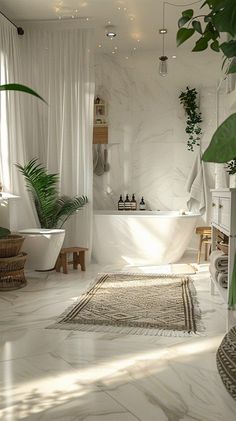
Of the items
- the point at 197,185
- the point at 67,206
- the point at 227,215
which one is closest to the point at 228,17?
the point at 227,215

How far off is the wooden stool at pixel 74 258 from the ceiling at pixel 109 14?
266cm

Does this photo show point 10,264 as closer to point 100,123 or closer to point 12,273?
point 12,273

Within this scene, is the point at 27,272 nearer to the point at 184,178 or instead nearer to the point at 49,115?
the point at 49,115

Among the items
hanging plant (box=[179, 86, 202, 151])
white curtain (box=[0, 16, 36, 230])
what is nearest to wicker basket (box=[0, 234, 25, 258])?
white curtain (box=[0, 16, 36, 230])

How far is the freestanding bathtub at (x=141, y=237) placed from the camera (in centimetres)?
487

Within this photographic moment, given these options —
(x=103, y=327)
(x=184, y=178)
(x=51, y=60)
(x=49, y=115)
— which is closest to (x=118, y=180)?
(x=184, y=178)

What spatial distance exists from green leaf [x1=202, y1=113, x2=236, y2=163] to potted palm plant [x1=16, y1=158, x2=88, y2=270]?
12.1 feet

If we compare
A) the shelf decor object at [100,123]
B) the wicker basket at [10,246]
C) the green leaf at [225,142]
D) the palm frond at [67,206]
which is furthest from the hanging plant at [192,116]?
the green leaf at [225,142]

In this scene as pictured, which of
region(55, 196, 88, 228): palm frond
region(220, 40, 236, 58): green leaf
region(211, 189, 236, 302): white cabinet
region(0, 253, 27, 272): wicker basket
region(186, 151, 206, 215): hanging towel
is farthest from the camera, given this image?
region(186, 151, 206, 215): hanging towel

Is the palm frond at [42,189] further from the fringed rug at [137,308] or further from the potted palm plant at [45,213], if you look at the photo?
the fringed rug at [137,308]

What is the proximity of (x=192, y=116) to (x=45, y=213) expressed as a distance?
99.2 inches

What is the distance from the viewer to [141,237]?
494 cm

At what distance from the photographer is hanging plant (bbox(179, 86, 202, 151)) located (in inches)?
223

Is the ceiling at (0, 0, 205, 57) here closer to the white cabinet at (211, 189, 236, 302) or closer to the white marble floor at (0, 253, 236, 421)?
the white cabinet at (211, 189, 236, 302)
